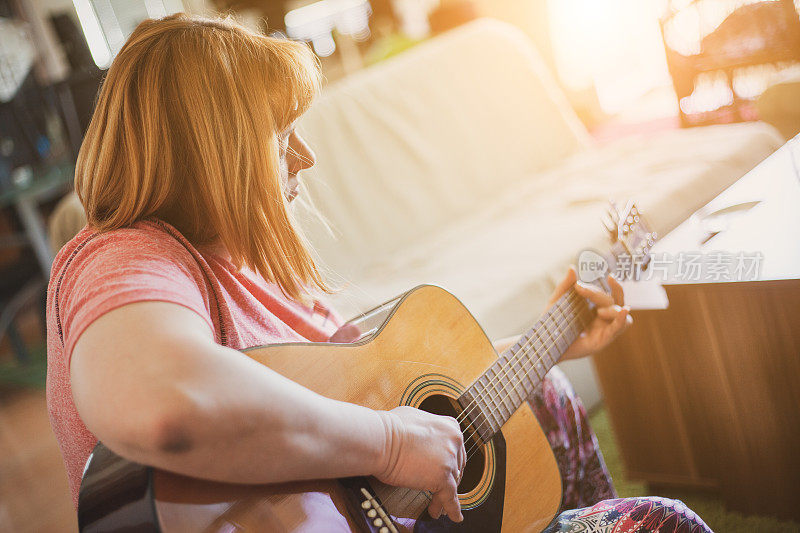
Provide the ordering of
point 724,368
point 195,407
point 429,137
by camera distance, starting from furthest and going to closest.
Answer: point 429,137, point 724,368, point 195,407

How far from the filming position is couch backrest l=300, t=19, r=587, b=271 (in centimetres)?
218

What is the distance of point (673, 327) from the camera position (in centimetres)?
137

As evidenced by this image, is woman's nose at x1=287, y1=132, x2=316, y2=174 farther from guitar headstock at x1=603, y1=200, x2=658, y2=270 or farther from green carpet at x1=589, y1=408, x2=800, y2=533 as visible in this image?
→ green carpet at x1=589, y1=408, x2=800, y2=533

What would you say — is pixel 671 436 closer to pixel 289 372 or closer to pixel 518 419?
pixel 518 419

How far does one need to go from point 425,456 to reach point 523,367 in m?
0.30

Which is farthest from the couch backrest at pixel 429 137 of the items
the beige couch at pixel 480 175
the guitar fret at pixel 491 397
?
the guitar fret at pixel 491 397

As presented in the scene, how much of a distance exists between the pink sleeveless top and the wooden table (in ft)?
2.53

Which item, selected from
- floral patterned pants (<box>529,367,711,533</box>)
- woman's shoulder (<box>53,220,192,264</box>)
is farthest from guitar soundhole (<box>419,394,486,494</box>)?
woman's shoulder (<box>53,220,192,264</box>)

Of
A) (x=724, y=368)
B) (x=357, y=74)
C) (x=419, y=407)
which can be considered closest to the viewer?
(x=419, y=407)

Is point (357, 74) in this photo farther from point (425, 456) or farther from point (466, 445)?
point (425, 456)

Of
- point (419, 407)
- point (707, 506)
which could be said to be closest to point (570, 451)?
point (419, 407)

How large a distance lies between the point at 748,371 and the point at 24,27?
6.52m

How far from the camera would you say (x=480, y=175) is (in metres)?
2.51

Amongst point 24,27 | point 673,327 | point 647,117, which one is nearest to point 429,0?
point 647,117
